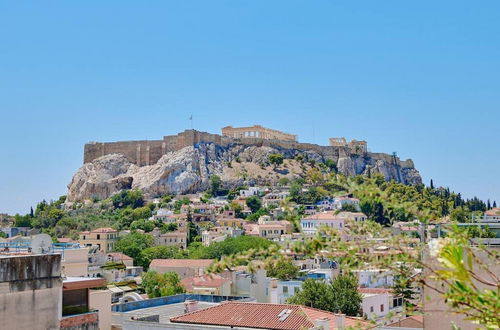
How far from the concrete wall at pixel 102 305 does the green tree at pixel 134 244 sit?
1776 inches

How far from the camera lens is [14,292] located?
581 cm

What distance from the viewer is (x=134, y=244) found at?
60125mm

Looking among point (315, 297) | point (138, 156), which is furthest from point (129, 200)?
point (315, 297)

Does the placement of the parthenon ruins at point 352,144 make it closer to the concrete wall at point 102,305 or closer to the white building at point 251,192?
the white building at point 251,192

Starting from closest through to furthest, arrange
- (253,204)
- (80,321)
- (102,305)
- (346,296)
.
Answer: (80,321) → (102,305) → (346,296) → (253,204)

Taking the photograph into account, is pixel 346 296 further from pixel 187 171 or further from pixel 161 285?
pixel 187 171

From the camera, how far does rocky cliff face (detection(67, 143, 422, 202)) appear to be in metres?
89.1

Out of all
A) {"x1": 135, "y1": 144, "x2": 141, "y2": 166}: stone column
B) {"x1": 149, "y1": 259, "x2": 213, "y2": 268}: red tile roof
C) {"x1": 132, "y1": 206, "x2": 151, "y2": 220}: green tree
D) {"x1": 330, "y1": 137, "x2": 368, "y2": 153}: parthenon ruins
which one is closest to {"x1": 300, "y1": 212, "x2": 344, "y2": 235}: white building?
{"x1": 149, "y1": 259, "x2": 213, "y2": 268}: red tile roof

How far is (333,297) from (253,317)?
38.0 ft

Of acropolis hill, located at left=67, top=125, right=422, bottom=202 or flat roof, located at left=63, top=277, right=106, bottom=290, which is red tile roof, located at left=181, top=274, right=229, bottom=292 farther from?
acropolis hill, located at left=67, top=125, right=422, bottom=202

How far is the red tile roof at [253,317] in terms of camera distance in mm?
14503

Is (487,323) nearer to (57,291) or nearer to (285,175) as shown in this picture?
(57,291)

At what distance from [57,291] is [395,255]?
4.12 m

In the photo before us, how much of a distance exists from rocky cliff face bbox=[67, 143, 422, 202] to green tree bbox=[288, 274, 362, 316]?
207ft
